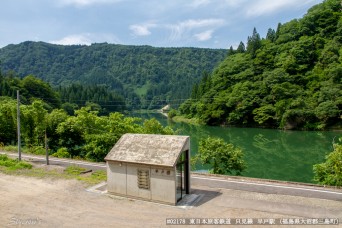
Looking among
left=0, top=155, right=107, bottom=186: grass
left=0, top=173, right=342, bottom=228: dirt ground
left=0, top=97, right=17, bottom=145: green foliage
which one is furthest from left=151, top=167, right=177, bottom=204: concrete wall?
left=0, top=97, right=17, bottom=145: green foliage

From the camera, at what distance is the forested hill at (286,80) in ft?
189

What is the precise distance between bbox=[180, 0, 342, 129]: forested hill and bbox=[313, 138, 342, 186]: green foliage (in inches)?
1691

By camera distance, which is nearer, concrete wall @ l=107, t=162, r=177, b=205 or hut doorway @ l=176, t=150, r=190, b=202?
concrete wall @ l=107, t=162, r=177, b=205

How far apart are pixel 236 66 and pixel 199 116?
16.4m

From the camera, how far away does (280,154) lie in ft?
124

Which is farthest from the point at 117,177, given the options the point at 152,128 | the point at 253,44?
the point at 253,44

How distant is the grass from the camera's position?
54.2ft

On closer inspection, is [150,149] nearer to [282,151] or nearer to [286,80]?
[282,151]

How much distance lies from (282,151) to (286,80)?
30.4m

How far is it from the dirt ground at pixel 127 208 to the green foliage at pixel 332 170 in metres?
3.08

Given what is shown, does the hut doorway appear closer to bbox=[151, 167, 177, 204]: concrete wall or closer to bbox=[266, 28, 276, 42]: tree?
bbox=[151, 167, 177, 204]: concrete wall

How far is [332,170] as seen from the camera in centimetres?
1562

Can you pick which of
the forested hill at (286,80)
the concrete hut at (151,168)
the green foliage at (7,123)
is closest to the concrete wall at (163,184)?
the concrete hut at (151,168)

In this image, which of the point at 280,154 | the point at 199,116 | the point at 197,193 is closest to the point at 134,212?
the point at 197,193
